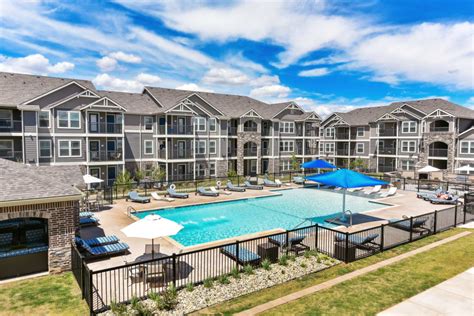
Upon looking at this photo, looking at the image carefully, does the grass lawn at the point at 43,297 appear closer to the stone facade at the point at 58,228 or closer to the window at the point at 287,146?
the stone facade at the point at 58,228

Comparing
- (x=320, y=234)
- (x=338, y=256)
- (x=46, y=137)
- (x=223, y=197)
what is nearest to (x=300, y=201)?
(x=223, y=197)

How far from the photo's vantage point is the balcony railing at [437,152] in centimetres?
3834

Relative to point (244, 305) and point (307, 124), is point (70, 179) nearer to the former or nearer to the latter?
point (244, 305)

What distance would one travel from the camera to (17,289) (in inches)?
362

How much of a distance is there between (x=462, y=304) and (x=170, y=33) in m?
23.9

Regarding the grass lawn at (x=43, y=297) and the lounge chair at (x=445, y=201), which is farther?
the lounge chair at (x=445, y=201)

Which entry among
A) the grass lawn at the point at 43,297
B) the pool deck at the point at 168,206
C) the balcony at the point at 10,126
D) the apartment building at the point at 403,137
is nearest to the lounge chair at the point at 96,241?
the pool deck at the point at 168,206

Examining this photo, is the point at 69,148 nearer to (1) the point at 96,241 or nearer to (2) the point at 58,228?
(1) the point at 96,241

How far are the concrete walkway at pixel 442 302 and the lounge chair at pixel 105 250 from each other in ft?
30.4

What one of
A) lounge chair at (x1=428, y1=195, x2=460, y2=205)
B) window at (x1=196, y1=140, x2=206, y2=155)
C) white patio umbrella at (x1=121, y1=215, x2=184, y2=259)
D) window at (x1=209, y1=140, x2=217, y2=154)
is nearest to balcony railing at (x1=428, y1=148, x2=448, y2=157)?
lounge chair at (x1=428, y1=195, x2=460, y2=205)

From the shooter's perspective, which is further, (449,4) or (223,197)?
(223,197)

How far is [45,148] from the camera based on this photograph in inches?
1099

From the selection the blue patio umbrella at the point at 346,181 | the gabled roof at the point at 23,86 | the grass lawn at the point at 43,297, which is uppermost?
the gabled roof at the point at 23,86

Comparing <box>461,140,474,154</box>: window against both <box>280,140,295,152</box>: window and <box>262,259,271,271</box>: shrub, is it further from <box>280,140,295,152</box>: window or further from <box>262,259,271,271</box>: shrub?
<box>262,259,271,271</box>: shrub
